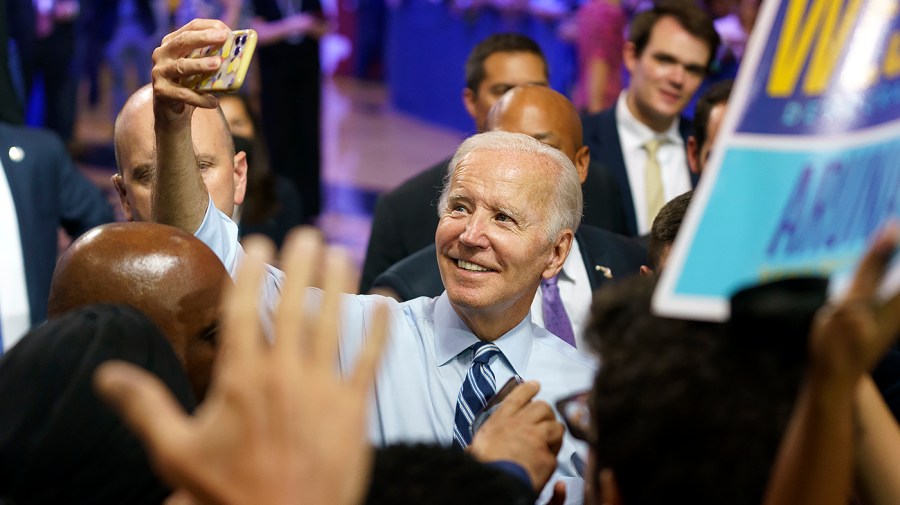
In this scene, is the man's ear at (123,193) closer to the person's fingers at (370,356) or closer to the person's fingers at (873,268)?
the person's fingers at (370,356)

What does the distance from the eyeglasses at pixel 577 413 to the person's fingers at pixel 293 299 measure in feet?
1.86

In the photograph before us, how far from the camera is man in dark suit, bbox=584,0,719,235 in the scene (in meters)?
4.49

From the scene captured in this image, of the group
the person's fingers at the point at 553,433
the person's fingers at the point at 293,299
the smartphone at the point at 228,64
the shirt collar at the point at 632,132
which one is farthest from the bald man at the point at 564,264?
the person's fingers at the point at 293,299

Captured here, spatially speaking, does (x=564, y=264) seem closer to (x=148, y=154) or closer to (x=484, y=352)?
(x=484, y=352)

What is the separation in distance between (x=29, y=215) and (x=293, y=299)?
9.70 feet

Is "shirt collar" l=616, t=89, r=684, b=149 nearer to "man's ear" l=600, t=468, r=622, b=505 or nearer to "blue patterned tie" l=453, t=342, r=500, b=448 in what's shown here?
"blue patterned tie" l=453, t=342, r=500, b=448

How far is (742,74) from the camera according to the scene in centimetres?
125

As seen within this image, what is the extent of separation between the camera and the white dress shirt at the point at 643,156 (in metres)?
4.52

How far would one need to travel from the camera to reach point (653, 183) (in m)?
4.52

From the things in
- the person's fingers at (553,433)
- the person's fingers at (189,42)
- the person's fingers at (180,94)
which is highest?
the person's fingers at (189,42)

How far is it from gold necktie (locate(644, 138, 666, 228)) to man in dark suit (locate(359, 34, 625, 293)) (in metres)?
0.26

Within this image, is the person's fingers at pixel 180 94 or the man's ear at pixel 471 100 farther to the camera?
the man's ear at pixel 471 100

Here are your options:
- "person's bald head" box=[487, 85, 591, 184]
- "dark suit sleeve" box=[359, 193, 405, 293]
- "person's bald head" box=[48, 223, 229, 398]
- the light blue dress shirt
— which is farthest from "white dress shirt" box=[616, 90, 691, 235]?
"person's bald head" box=[48, 223, 229, 398]

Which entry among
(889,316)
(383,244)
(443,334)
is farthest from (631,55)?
(889,316)
